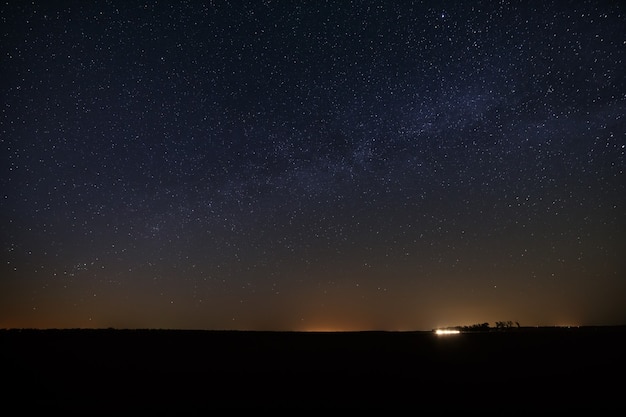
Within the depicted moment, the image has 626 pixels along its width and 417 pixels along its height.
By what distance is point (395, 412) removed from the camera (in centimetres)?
912

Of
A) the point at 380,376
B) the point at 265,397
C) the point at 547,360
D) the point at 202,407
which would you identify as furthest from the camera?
the point at 547,360

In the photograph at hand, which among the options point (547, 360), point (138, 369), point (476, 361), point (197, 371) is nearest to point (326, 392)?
point (197, 371)

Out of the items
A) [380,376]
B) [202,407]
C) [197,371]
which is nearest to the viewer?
[202,407]

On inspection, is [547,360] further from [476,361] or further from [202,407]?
[202,407]

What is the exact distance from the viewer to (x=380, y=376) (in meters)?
13.6

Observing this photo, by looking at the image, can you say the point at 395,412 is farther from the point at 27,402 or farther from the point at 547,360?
the point at 547,360

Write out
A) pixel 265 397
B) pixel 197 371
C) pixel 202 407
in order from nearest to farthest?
pixel 202 407 → pixel 265 397 → pixel 197 371

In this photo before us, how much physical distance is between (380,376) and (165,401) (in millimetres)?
7844

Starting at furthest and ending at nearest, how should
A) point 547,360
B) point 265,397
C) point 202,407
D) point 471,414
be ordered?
point 547,360
point 265,397
point 202,407
point 471,414

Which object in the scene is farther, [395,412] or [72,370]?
[72,370]

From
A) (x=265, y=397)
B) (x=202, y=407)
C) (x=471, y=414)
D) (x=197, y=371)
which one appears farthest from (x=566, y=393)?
(x=197, y=371)

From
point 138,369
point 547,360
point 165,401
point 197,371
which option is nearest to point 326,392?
point 165,401

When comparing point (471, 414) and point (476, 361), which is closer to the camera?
point (471, 414)

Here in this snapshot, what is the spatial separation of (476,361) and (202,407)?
46.5ft
